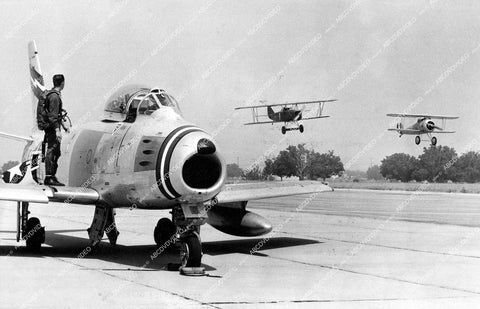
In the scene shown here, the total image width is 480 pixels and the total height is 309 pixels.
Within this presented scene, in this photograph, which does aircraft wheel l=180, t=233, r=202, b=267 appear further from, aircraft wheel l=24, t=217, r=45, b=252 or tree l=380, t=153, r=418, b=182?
tree l=380, t=153, r=418, b=182

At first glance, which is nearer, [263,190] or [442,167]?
[263,190]

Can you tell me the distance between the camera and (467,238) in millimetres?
15258

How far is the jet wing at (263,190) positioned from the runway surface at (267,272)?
107 cm

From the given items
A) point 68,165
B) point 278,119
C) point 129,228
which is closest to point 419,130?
point 278,119

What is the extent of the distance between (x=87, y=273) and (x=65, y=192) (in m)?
2.37

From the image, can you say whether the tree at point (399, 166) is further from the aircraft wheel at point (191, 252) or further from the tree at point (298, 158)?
the aircraft wheel at point (191, 252)

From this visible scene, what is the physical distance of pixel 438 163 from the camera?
150125 mm

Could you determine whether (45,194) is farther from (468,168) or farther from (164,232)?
(468,168)

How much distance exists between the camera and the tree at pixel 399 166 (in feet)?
516

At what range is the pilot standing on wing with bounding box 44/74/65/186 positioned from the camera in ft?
39.8

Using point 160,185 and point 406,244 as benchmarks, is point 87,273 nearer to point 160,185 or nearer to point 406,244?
point 160,185

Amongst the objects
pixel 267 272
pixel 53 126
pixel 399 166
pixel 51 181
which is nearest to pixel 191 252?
pixel 267 272

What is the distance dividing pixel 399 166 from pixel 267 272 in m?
171

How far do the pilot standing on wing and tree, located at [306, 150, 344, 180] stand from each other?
135781mm
